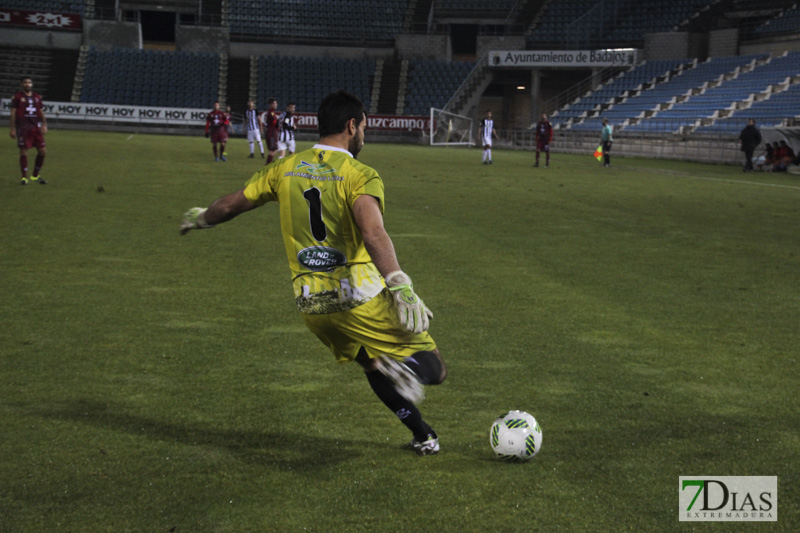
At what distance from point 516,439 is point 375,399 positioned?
1.32 meters

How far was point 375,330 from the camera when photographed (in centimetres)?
424

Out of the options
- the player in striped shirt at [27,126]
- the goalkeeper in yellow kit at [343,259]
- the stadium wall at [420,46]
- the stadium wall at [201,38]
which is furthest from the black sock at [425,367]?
the stadium wall at [201,38]

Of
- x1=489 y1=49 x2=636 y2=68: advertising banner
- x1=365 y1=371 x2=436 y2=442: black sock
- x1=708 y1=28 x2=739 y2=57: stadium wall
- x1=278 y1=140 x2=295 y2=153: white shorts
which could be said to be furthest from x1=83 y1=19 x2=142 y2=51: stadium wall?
x1=365 y1=371 x2=436 y2=442: black sock

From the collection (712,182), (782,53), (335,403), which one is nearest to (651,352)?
(335,403)

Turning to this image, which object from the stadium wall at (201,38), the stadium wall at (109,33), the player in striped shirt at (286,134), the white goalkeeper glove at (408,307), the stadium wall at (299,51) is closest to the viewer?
the white goalkeeper glove at (408,307)

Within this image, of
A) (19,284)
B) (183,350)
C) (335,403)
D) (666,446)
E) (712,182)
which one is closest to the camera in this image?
(666,446)

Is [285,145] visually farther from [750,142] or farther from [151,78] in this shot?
[151,78]

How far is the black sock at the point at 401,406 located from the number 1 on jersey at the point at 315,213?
80 cm

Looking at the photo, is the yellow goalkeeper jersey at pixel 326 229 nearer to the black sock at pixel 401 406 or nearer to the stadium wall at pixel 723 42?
the black sock at pixel 401 406

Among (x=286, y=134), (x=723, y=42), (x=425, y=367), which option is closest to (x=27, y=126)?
(x=286, y=134)

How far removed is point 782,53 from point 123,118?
35.0 meters

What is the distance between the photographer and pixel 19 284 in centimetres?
843

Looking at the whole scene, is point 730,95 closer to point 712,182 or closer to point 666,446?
point 712,182

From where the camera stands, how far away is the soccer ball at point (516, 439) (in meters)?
4.38
